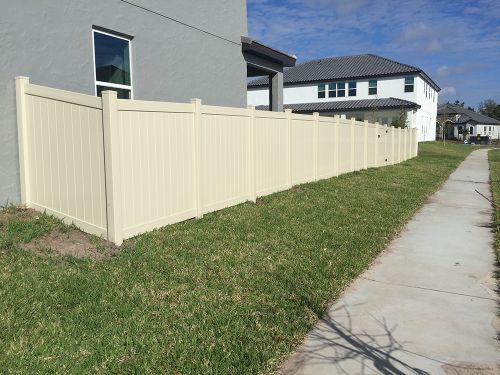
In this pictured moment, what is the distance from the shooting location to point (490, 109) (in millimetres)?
138250

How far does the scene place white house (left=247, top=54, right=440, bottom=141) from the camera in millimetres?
44062

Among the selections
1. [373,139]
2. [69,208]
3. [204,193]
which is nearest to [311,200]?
[204,193]

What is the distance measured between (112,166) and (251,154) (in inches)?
150

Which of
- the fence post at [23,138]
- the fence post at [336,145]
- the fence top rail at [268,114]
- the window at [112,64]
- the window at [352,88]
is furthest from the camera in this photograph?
the window at [352,88]

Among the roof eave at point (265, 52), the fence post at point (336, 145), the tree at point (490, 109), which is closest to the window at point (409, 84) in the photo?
the roof eave at point (265, 52)

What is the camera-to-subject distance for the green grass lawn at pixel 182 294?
3.40 m

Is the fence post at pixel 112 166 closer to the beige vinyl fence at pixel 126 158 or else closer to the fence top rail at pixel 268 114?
the beige vinyl fence at pixel 126 158

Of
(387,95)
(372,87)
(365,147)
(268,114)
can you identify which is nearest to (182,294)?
(268,114)

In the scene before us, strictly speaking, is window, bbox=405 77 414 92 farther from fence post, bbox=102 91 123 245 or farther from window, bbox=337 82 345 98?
fence post, bbox=102 91 123 245

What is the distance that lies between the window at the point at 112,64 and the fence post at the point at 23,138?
1.67m

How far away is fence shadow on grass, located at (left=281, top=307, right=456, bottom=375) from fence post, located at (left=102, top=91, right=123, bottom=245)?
297cm

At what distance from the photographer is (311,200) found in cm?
977

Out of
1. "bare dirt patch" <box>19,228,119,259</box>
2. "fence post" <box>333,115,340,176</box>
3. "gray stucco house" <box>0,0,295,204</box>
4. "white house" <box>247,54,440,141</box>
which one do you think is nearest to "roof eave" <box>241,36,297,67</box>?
"gray stucco house" <box>0,0,295,204</box>

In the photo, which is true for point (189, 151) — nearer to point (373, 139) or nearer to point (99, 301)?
point (99, 301)
